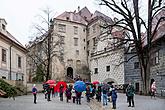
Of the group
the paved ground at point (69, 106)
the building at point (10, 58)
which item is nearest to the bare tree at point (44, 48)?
the building at point (10, 58)

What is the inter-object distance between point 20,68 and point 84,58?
3707 centimetres

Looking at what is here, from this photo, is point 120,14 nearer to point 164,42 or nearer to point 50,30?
point 164,42

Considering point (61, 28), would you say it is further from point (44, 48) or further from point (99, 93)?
point (99, 93)

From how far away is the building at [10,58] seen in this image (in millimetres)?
40244

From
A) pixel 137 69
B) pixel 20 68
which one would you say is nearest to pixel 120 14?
pixel 137 69

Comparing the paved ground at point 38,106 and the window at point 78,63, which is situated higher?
the window at point 78,63

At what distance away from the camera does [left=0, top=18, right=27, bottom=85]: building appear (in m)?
40.2

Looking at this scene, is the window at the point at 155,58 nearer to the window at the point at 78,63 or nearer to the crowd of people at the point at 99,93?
the crowd of people at the point at 99,93

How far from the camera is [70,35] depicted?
83.9 metres

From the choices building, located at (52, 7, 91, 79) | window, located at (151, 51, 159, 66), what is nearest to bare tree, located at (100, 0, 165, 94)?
window, located at (151, 51, 159, 66)

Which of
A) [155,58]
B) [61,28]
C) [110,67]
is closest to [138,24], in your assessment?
[155,58]

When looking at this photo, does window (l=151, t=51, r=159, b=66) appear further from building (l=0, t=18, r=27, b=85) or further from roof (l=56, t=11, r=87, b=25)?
roof (l=56, t=11, r=87, b=25)

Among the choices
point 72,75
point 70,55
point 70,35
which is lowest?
point 72,75

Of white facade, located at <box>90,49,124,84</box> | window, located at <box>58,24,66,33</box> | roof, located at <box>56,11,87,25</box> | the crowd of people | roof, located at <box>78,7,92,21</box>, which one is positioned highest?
roof, located at <box>78,7,92,21</box>
